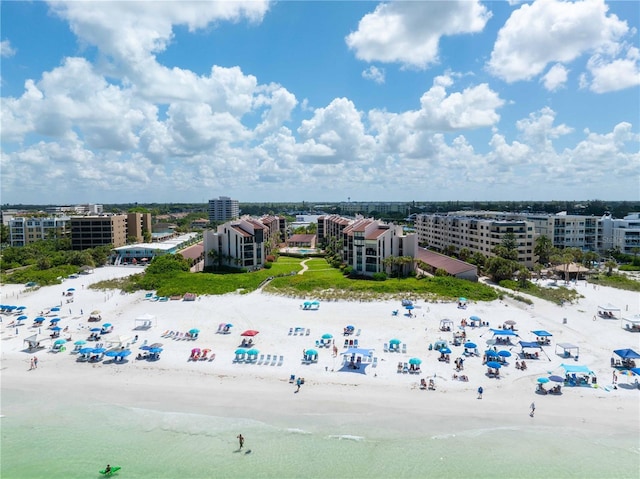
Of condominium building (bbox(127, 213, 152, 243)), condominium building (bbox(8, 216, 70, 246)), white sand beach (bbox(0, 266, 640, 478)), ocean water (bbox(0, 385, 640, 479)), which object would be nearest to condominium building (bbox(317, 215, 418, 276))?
white sand beach (bbox(0, 266, 640, 478))

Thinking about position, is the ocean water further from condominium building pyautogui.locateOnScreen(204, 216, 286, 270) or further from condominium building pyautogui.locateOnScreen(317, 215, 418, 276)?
condominium building pyautogui.locateOnScreen(204, 216, 286, 270)

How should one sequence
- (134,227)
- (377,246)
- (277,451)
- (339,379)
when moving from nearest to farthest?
(277,451)
(339,379)
(377,246)
(134,227)

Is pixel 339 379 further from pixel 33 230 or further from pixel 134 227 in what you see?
pixel 33 230

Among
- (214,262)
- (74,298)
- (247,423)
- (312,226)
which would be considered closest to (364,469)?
(247,423)

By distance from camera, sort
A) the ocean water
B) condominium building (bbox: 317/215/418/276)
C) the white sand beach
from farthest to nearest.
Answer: condominium building (bbox: 317/215/418/276) < the white sand beach < the ocean water

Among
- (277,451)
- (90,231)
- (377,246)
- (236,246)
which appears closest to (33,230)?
(90,231)
